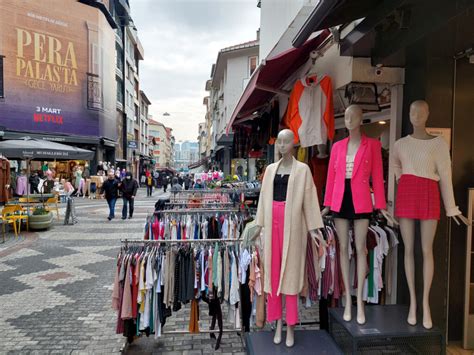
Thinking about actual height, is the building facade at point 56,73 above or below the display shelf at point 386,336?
above

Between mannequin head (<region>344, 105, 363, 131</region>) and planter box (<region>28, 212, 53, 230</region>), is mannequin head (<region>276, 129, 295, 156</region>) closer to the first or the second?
mannequin head (<region>344, 105, 363, 131</region>)

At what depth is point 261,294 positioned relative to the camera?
3.18 m

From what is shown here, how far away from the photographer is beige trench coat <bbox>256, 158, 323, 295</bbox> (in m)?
2.79

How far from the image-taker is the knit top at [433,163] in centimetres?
276

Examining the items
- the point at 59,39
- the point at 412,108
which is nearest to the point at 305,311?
the point at 412,108

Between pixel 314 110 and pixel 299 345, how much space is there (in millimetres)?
2442

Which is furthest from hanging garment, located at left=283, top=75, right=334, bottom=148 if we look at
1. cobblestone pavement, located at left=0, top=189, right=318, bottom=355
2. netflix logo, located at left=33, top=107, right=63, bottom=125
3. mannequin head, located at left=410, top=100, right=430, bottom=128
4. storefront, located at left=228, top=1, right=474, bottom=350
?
netflix logo, located at left=33, top=107, right=63, bottom=125

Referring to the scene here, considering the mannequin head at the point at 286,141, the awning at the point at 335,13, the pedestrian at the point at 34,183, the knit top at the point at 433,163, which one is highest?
the awning at the point at 335,13

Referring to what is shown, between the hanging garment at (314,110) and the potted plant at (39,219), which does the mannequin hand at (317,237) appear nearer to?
the hanging garment at (314,110)

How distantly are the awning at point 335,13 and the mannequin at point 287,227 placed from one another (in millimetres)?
882

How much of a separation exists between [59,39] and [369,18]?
24.1m

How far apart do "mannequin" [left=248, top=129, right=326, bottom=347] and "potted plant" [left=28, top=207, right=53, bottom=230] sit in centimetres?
901

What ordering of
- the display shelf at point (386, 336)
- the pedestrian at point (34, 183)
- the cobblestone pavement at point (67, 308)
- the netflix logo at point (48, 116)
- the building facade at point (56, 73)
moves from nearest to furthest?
the display shelf at point (386, 336), the cobblestone pavement at point (67, 308), the pedestrian at point (34, 183), the building facade at point (56, 73), the netflix logo at point (48, 116)

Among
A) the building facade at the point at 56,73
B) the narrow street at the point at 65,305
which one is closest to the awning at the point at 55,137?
the building facade at the point at 56,73
